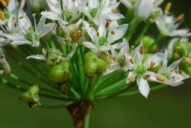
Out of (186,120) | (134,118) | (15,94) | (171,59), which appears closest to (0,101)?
(15,94)

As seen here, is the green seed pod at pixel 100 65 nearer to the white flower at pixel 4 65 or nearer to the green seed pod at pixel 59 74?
the green seed pod at pixel 59 74

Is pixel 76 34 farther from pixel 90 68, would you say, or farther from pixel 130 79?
pixel 130 79

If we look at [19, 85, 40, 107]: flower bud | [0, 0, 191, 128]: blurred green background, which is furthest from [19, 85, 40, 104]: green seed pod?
[0, 0, 191, 128]: blurred green background

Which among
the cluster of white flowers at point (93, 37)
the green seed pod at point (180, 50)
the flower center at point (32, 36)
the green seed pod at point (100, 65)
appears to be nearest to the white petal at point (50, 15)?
the cluster of white flowers at point (93, 37)

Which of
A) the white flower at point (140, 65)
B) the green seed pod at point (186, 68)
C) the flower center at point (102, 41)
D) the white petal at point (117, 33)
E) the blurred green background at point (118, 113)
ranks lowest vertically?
the blurred green background at point (118, 113)

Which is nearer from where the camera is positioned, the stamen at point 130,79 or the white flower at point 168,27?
the stamen at point 130,79

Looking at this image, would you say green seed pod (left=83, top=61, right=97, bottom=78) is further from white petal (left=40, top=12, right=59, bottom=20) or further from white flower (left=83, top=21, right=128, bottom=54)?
white petal (left=40, top=12, right=59, bottom=20)

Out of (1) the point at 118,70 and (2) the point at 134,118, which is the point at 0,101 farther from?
(1) the point at 118,70
